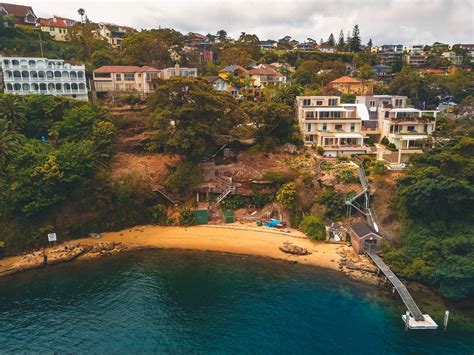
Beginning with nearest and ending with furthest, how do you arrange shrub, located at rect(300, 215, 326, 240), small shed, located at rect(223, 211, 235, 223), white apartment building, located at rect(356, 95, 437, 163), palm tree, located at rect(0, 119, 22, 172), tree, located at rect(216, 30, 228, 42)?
shrub, located at rect(300, 215, 326, 240), palm tree, located at rect(0, 119, 22, 172), small shed, located at rect(223, 211, 235, 223), white apartment building, located at rect(356, 95, 437, 163), tree, located at rect(216, 30, 228, 42)

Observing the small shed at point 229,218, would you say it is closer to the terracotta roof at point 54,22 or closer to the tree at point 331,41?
the terracotta roof at point 54,22

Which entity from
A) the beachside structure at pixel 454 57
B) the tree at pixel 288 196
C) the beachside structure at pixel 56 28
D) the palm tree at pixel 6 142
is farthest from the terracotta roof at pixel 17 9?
the beachside structure at pixel 454 57

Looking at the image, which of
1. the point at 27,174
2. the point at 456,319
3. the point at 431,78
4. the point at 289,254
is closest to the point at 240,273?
the point at 289,254

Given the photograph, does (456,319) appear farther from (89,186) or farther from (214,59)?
(214,59)

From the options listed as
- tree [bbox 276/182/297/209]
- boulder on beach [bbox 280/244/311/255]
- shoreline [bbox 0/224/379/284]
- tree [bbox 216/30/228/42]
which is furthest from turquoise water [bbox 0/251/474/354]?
tree [bbox 216/30/228/42]

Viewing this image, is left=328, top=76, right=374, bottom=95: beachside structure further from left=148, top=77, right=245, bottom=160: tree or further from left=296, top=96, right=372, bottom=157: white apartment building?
left=148, top=77, right=245, bottom=160: tree

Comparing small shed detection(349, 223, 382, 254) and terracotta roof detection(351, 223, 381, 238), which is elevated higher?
terracotta roof detection(351, 223, 381, 238)
